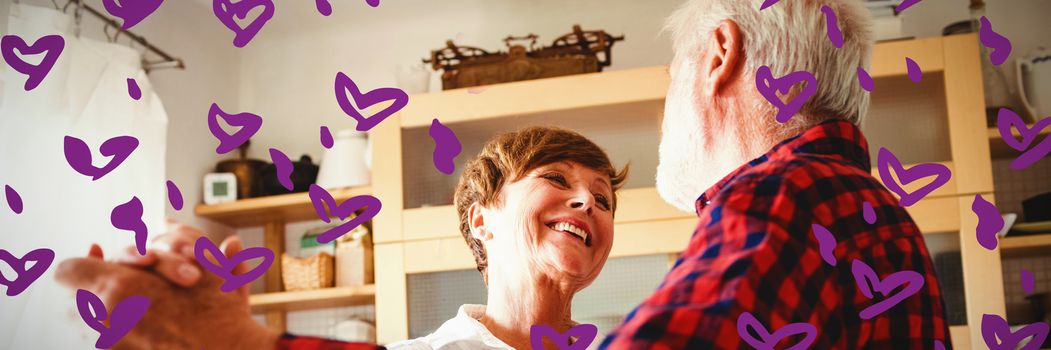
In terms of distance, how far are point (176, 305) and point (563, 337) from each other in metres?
0.84

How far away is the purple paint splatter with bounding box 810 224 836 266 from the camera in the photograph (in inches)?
23.5

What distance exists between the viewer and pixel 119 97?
2688mm

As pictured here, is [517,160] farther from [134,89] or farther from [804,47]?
[134,89]

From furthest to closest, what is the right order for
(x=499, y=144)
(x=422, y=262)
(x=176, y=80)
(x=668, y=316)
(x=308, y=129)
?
(x=308, y=129) → (x=176, y=80) → (x=422, y=262) → (x=499, y=144) → (x=668, y=316)

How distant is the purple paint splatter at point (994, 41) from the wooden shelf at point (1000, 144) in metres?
0.20

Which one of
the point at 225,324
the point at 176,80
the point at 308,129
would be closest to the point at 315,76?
the point at 308,129

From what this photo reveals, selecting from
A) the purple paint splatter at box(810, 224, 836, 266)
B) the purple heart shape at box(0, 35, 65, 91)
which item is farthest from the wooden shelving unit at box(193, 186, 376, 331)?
the purple paint splatter at box(810, 224, 836, 266)

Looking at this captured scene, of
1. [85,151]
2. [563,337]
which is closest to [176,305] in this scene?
[563,337]

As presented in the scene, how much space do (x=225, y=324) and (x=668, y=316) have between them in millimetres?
258

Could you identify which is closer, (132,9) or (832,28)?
(832,28)

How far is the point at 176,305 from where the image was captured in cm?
58

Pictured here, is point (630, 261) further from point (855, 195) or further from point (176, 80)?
point (855, 195)

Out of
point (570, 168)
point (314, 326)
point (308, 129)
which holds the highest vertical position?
point (308, 129)

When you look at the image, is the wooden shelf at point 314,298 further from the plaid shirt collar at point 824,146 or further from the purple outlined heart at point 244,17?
the plaid shirt collar at point 824,146
